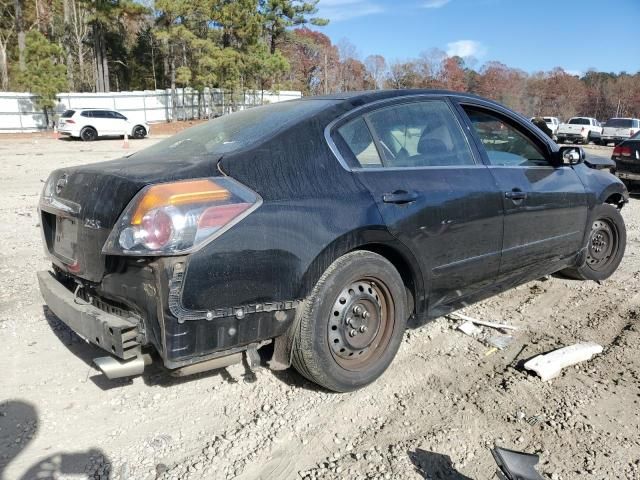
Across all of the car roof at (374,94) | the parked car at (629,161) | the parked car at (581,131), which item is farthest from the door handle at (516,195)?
the parked car at (581,131)

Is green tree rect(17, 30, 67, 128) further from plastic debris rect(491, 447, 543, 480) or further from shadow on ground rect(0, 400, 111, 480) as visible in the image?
plastic debris rect(491, 447, 543, 480)

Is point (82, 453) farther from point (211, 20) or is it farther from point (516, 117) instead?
point (211, 20)

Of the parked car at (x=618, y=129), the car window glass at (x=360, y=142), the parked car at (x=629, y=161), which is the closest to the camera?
the car window glass at (x=360, y=142)

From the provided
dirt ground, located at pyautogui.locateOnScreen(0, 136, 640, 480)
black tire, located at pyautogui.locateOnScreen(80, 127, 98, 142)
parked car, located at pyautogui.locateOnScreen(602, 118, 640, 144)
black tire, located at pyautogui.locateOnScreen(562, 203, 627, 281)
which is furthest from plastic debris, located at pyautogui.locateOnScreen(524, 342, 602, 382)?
parked car, located at pyautogui.locateOnScreen(602, 118, 640, 144)

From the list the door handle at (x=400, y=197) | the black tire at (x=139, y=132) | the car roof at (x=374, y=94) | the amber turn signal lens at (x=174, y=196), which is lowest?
the black tire at (x=139, y=132)

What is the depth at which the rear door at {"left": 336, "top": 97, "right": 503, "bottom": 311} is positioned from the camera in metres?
3.03

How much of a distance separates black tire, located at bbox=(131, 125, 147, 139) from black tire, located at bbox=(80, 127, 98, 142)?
2.06m

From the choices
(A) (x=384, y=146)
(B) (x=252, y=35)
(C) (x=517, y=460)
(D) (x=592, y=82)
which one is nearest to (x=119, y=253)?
(A) (x=384, y=146)

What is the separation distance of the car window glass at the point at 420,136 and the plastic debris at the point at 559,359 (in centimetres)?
135

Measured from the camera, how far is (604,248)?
5082 mm

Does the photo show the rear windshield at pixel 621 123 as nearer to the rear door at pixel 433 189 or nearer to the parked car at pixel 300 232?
the parked car at pixel 300 232

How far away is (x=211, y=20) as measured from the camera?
34.8m

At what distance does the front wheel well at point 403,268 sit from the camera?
303cm

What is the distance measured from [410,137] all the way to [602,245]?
110 inches
